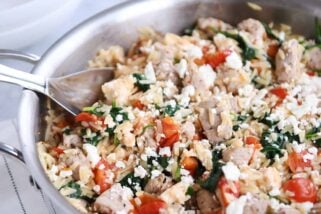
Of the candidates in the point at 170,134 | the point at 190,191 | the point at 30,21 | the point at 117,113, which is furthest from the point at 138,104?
the point at 30,21

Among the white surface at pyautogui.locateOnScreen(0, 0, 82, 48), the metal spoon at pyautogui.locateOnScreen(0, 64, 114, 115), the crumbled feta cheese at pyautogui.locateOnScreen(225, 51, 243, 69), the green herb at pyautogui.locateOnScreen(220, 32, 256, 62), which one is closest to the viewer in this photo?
the metal spoon at pyautogui.locateOnScreen(0, 64, 114, 115)

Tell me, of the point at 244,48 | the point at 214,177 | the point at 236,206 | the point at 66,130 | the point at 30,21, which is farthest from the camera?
the point at 30,21

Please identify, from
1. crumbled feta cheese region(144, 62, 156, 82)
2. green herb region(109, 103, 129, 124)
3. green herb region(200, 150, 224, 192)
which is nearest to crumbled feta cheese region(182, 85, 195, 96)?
crumbled feta cheese region(144, 62, 156, 82)

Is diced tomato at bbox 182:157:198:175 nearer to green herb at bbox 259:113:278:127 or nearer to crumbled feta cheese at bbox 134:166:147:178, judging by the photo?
crumbled feta cheese at bbox 134:166:147:178

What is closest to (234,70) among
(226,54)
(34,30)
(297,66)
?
(226,54)

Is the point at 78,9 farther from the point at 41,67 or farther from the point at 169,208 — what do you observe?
the point at 169,208

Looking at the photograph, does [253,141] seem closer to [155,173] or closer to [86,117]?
[155,173]
